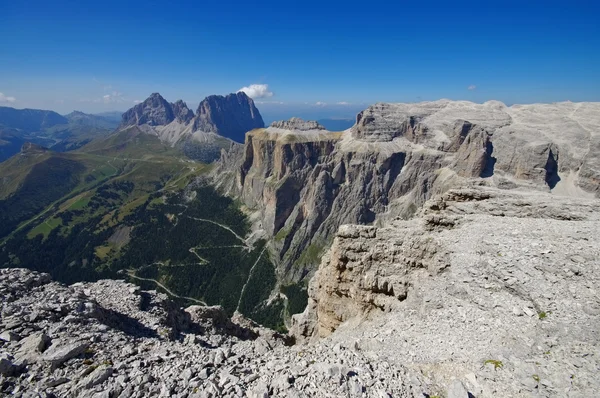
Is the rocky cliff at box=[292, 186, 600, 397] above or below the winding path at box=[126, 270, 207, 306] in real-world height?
above

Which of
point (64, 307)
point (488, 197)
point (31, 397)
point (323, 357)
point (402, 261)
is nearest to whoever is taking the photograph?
point (31, 397)

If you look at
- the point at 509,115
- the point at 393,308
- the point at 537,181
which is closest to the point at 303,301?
the point at 537,181

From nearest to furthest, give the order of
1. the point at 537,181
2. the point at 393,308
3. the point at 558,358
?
1. the point at 558,358
2. the point at 393,308
3. the point at 537,181

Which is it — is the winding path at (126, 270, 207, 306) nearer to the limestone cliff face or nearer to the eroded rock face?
the limestone cliff face

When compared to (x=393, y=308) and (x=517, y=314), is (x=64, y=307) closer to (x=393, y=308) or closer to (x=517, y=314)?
(x=393, y=308)

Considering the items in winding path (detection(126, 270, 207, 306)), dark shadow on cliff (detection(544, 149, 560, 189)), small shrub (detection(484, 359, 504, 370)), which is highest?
small shrub (detection(484, 359, 504, 370))

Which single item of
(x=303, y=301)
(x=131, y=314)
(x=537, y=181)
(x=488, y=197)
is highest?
(x=488, y=197)

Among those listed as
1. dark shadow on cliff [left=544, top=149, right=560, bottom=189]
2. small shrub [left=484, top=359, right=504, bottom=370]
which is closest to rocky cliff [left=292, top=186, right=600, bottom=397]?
small shrub [left=484, top=359, right=504, bottom=370]

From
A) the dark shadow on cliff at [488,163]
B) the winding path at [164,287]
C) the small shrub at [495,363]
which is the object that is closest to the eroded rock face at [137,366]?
the small shrub at [495,363]
